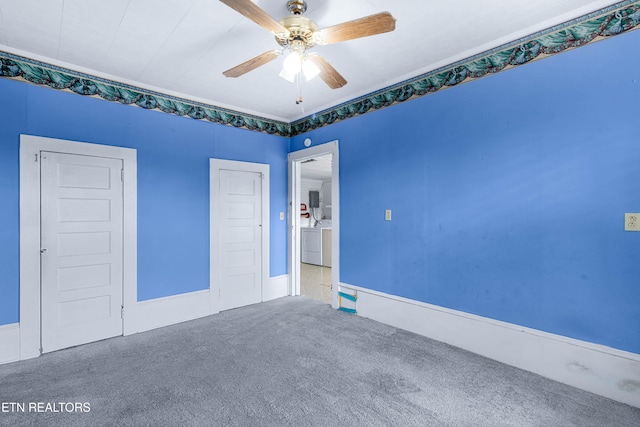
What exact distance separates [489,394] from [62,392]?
9.89 feet

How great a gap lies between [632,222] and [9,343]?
192 inches

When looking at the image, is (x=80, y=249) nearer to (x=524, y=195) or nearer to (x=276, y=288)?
(x=276, y=288)

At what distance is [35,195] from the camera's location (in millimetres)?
2744

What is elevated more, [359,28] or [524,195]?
[359,28]

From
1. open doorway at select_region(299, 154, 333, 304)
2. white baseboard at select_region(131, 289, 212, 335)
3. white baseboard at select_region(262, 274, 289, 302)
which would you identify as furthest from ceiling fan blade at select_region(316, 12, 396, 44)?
white baseboard at select_region(262, 274, 289, 302)

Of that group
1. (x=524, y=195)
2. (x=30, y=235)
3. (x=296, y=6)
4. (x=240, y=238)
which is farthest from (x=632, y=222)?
(x=30, y=235)

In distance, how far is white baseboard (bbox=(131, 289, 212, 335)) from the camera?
3299 mm

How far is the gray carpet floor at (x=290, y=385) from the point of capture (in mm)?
1890

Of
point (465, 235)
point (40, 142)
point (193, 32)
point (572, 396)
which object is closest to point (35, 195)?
point (40, 142)

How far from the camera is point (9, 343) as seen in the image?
262cm

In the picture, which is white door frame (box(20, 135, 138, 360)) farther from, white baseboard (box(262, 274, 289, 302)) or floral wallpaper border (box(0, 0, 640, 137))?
white baseboard (box(262, 274, 289, 302))

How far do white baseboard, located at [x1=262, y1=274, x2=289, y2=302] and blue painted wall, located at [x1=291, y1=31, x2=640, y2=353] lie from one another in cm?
164

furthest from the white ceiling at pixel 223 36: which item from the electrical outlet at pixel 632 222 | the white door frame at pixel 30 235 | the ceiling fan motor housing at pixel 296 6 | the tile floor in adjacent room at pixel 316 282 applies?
the tile floor in adjacent room at pixel 316 282

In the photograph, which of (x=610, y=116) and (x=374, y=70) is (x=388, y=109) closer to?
(x=374, y=70)
